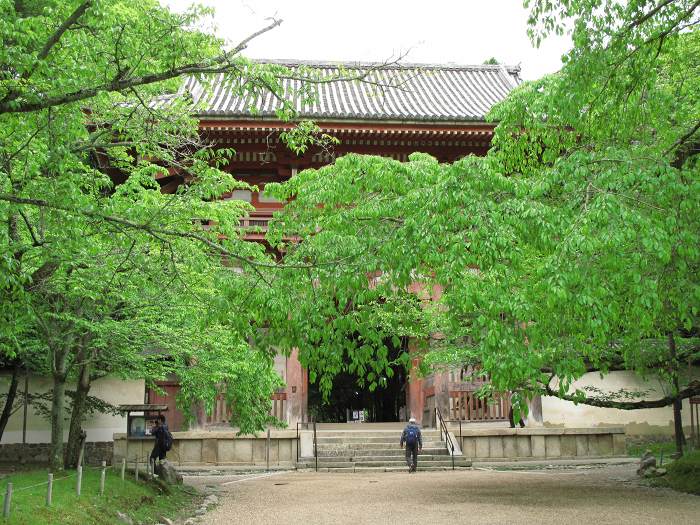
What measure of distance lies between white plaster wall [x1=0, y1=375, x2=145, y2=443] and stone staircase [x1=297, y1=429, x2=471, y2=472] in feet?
17.9

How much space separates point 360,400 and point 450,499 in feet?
90.8

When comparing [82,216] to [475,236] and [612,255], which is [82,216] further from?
[612,255]

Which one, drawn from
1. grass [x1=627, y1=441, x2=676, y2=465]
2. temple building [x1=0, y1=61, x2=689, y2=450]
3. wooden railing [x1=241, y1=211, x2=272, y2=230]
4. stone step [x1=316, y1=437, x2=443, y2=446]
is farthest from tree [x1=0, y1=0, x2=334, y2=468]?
grass [x1=627, y1=441, x2=676, y2=465]

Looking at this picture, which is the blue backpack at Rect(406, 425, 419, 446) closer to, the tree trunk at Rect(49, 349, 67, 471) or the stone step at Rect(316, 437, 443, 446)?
the stone step at Rect(316, 437, 443, 446)

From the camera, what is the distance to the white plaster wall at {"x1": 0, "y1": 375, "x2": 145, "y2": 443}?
62.9ft

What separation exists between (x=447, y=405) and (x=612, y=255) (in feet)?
47.6

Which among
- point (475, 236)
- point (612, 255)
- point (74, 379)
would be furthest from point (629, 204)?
point (74, 379)

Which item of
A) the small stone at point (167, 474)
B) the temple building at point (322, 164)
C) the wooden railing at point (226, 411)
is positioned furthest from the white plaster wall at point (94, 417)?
the small stone at point (167, 474)

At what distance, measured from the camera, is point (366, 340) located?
716cm

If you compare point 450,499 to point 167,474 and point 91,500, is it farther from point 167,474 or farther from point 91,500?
point 91,500

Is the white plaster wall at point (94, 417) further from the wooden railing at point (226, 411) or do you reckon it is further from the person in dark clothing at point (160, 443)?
the person in dark clothing at point (160, 443)

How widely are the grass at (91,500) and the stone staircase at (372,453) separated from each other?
5.35 metres

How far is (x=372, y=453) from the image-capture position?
62.9 ft

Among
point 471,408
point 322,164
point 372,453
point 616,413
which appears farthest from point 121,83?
point 616,413
